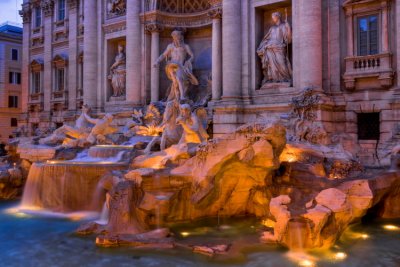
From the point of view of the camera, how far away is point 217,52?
16.5 metres

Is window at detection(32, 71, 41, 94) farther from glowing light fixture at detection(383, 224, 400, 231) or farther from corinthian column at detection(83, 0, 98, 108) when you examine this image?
glowing light fixture at detection(383, 224, 400, 231)

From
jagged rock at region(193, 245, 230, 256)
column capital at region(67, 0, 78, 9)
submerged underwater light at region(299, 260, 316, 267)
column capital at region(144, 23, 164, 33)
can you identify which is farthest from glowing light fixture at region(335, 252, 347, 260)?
column capital at region(67, 0, 78, 9)

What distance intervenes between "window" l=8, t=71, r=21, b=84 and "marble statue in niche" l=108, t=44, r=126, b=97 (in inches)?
651

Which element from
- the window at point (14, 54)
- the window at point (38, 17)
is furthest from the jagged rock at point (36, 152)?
the window at point (14, 54)

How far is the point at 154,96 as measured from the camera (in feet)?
60.6

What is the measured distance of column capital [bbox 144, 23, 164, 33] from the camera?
18.5m

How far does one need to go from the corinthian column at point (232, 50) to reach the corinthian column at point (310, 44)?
252 centimetres

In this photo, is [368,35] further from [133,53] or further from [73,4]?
[73,4]

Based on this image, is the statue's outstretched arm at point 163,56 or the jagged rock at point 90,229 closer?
the jagged rock at point 90,229

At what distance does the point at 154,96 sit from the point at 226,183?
9.17 meters

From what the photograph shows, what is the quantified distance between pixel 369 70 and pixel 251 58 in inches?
168

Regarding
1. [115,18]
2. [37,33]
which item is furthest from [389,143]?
[37,33]

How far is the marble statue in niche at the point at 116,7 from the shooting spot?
66.0 feet

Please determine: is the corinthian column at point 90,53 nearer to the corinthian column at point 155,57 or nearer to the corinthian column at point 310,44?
the corinthian column at point 155,57
